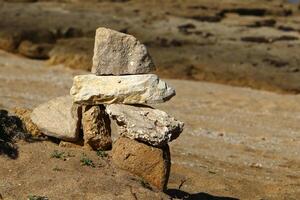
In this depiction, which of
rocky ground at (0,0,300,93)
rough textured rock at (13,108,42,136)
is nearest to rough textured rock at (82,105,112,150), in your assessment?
rough textured rock at (13,108,42,136)

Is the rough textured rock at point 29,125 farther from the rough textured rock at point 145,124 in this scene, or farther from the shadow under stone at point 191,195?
the shadow under stone at point 191,195

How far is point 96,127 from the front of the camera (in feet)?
29.8

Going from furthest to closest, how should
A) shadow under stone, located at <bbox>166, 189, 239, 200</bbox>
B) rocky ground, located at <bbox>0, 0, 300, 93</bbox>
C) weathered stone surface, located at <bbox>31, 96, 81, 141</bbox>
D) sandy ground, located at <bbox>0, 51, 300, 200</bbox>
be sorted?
rocky ground, located at <bbox>0, 0, 300, 93</bbox>
shadow under stone, located at <bbox>166, 189, 239, 200</bbox>
weathered stone surface, located at <bbox>31, 96, 81, 141</bbox>
sandy ground, located at <bbox>0, 51, 300, 200</bbox>

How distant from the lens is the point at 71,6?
31.8 metres

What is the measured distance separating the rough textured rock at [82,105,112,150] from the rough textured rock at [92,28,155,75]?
1.50 feet

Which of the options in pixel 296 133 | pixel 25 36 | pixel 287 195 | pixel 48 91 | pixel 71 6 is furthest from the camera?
pixel 71 6

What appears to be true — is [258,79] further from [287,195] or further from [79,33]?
[287,195]

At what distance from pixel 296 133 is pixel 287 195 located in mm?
7124

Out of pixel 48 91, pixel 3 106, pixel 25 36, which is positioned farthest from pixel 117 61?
pixel 25 36

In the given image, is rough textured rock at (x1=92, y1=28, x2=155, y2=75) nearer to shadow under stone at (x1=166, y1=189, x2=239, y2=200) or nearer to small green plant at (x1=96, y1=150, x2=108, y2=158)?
small green plant at (x1=96, y1=150, x2=108, y2=158)

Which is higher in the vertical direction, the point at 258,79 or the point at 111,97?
the point at 111,97

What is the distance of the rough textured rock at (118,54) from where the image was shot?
9000 mm

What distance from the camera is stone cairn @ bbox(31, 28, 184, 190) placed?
8.74 meters

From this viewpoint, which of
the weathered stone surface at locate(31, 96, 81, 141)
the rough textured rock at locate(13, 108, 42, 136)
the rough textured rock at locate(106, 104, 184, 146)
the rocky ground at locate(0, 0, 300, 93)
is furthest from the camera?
the rocky ground at locate(0, 0, 300, 93)
